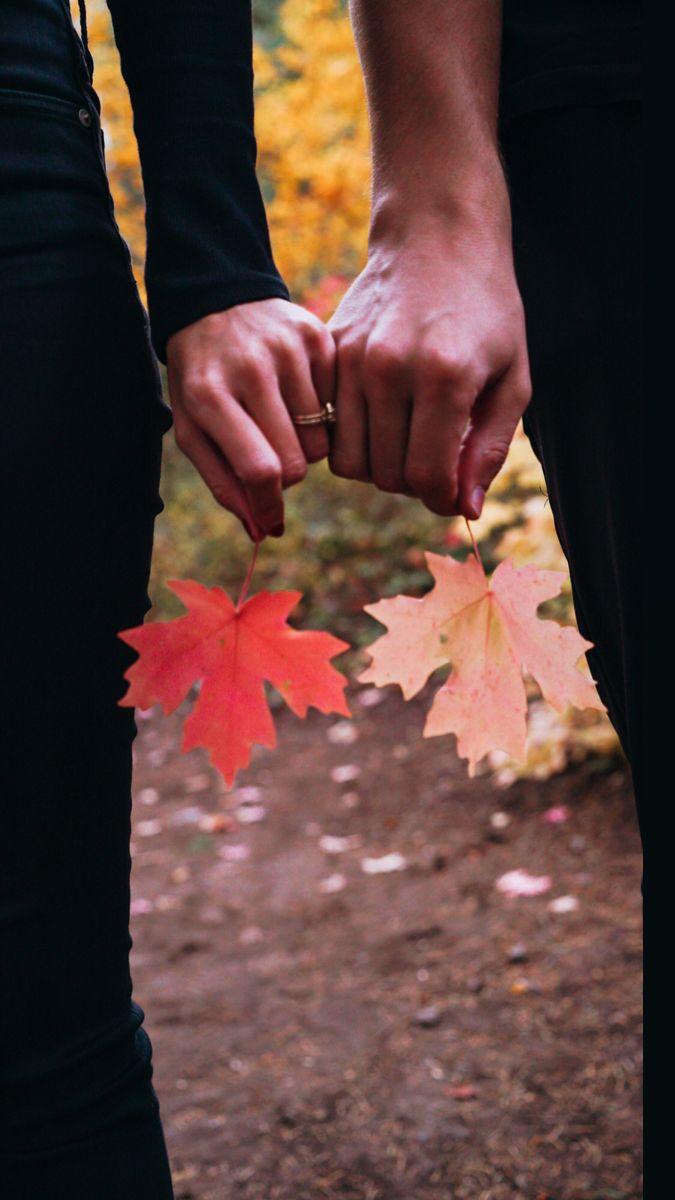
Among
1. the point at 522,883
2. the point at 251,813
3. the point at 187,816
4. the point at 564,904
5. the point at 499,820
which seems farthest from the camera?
the point at 187,816

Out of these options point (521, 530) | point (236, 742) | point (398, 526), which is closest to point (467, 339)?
point (236, 742)

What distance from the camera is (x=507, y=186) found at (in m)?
0.82

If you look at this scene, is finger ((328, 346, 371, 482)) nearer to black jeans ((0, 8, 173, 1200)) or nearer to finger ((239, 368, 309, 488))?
finger ((239, 368, 309, 488))

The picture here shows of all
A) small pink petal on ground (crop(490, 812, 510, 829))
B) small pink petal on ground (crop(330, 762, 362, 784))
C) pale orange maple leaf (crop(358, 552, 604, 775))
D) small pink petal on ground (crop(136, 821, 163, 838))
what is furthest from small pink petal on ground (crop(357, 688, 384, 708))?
pale orange maple leaf (crop(358, 552, 604, 775))

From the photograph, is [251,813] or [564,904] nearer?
[564,904]

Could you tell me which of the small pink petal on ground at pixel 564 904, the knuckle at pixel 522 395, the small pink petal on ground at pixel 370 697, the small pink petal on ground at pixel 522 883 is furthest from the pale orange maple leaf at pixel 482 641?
the small pink petal on ground at pixel 370 697

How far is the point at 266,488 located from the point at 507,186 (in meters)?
0.30

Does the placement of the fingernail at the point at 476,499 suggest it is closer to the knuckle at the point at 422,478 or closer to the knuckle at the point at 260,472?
the knuckle at the point at 422,478

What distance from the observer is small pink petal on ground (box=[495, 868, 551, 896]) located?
3.09m

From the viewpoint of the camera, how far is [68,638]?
887 mm

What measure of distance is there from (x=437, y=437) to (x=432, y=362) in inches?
Result: 2.1

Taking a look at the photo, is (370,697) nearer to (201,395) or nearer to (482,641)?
(482,641)

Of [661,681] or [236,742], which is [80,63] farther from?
[661,681]

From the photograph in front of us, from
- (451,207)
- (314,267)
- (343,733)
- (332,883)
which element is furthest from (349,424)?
(314,267)
